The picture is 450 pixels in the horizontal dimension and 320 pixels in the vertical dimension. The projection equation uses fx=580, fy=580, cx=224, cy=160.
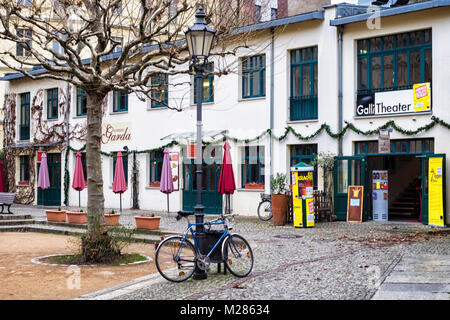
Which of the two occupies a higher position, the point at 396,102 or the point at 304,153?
the point at 396,102

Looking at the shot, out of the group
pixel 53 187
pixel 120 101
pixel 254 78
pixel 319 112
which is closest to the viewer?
pixel 319 112

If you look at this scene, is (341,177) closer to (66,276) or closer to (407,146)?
(407,146)

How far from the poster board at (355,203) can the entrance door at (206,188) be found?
5617 millimetres

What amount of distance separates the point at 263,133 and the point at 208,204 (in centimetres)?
376

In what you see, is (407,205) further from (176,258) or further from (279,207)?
(176,258)

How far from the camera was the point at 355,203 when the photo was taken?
18.5m

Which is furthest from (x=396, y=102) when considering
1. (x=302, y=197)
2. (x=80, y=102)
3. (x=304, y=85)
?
(x=80, y=102)

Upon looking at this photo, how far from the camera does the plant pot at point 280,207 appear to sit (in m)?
17.5

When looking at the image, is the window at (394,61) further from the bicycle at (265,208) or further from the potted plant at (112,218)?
the potted plant at (112,218)

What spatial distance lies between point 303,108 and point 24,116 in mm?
18292

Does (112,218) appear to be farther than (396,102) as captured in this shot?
No

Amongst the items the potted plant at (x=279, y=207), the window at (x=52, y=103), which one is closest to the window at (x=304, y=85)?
the potted plant at (x=279, y=207)

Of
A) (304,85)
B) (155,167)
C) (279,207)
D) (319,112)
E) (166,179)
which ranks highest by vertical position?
(304,85)
